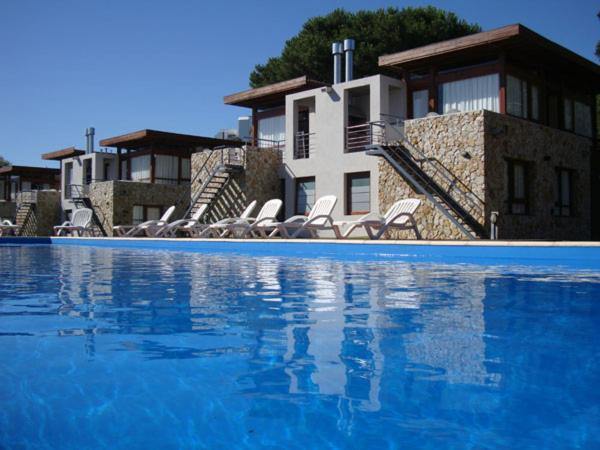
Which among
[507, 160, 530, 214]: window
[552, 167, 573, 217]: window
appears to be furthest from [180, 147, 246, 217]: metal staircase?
[552, 167, 573, 217]: window

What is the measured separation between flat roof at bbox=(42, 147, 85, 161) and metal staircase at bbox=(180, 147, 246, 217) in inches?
517

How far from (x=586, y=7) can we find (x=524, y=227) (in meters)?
9.48

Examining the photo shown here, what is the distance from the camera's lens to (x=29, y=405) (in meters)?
2.41

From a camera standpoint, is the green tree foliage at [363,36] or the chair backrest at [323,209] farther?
the green tree foliage at [363,36]

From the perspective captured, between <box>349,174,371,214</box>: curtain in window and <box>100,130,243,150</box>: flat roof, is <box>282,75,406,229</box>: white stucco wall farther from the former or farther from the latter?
<box>100,130,243,150</box>: flat roof

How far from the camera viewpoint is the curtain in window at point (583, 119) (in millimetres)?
20531

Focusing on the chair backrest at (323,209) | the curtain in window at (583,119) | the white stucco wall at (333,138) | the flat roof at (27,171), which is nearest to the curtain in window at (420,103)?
the white stucco wall at (333,138)

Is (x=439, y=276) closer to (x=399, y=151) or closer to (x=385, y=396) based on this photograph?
(x=385, y=396)

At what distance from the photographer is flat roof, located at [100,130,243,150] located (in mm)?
27062

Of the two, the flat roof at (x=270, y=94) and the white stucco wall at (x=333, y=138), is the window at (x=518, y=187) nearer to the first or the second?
the white stucco wall at (x=333, y=138)

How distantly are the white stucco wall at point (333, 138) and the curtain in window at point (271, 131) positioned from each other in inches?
67.2

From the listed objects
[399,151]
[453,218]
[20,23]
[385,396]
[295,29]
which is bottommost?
[385,396]

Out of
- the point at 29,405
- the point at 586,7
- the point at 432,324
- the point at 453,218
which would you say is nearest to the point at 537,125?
the point at 453,218

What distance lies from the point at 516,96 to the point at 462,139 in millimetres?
3075
